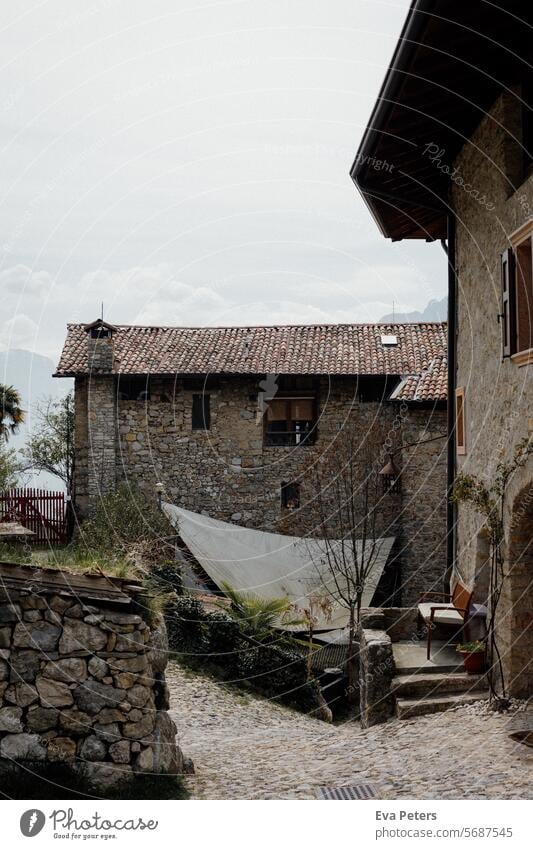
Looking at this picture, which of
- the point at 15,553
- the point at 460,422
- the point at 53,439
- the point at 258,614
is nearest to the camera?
the point at 15,553

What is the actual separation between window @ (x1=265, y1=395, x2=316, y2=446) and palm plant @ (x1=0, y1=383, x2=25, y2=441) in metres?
6.93

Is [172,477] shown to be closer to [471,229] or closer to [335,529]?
[335,529]

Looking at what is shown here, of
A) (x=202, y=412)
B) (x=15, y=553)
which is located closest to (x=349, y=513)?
(x=202, y=412)

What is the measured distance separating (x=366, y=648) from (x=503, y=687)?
189 cm

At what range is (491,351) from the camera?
8.15 meters

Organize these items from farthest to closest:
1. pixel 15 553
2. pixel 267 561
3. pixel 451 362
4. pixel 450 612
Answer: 1. pixel 267 561
2. pixel 451 362
3. pixel 450 612
4. pixel 15 553

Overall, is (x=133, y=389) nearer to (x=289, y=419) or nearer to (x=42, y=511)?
(x=42, y=511)

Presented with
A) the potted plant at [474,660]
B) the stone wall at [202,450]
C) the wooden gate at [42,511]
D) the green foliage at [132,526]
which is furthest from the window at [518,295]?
the wooden gate at [42,511]

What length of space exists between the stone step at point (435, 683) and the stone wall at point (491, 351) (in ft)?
2.50

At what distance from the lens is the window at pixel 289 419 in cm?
1850

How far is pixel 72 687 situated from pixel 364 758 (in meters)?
2.54

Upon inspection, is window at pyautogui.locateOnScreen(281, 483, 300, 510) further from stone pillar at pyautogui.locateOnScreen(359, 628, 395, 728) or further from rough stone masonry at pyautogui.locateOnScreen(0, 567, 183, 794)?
rough stone masonry at pyautogui.locateOnScreen(0, 567, 183, 794)

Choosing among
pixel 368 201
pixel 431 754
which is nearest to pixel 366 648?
pixel 431 754

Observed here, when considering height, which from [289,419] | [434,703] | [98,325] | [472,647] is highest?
[98,325]
